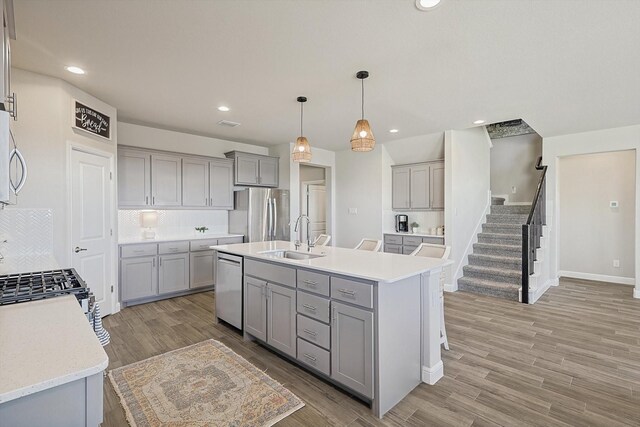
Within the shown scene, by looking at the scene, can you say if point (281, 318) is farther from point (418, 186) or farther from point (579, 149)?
point (579, 149)

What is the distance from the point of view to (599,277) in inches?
225

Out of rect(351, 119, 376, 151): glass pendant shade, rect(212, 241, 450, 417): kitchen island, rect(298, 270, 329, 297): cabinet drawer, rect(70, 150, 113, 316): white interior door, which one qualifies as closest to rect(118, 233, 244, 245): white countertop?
rect(70, 150, 113, 316): white interior door

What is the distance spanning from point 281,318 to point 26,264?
204 centimetres

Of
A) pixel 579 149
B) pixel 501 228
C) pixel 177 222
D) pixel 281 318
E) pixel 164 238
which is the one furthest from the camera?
pixel 501 228

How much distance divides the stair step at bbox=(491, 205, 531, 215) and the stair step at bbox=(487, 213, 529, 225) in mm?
238

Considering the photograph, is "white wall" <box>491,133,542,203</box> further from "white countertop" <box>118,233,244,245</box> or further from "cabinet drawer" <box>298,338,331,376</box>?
"cabinet drawer" <box>298,338,331,376</box>

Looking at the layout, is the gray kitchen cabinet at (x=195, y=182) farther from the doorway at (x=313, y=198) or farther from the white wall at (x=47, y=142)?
the doorway at (x=313, y=198)

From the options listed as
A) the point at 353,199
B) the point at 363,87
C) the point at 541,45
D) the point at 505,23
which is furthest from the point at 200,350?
the point at 353,199

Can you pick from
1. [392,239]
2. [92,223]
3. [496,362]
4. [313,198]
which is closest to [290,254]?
[496,362]

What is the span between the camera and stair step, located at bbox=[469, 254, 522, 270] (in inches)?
200

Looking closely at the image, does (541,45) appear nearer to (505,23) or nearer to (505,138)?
(505,23)

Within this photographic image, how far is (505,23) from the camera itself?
216 cm

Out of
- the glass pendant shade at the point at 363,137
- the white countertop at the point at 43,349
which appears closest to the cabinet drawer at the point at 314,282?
the glass pendant shade at the point at 363,137

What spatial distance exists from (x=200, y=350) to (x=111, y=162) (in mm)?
2646
